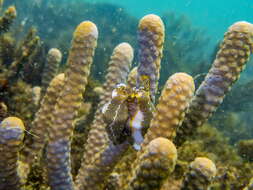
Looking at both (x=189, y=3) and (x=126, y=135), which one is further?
(x=189, y=3)

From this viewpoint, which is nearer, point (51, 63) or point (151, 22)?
point (151, 22)

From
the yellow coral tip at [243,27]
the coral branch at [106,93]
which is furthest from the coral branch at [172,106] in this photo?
the coral branch at [106,93]

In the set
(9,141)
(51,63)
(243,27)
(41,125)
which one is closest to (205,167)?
(243,27)

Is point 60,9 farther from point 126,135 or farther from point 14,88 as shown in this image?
point 126,135

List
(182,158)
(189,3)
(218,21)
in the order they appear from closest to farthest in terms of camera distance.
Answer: (182,158) → (218,21) → (189,3)

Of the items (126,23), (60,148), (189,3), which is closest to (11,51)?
(60,148)

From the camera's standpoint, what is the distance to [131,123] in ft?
8.27

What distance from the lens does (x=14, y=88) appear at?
5387 millimetres

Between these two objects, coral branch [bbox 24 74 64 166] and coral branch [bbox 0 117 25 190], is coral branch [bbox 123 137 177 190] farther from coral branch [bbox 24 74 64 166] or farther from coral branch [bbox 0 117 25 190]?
coral branch [bbox 24 74 64 166]

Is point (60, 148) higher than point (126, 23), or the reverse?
point (126, 23)

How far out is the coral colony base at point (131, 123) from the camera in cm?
222

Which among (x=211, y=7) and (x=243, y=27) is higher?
(x=211, y=7)

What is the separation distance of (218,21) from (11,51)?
76238 mm

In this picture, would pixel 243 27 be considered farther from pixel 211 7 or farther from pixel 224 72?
pixel 211 7
